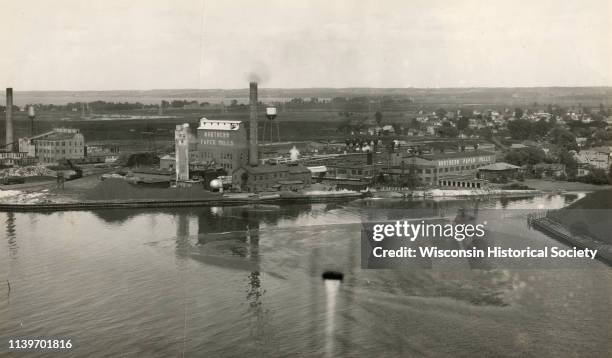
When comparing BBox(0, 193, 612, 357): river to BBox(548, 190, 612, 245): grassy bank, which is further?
BBox(548, 190, 612, 245): grassy bank

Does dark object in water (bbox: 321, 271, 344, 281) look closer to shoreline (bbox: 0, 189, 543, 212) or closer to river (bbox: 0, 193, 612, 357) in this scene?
river (bbox: 0, 193, 612, 357)

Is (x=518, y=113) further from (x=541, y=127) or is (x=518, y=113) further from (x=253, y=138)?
(x=253, y=138)

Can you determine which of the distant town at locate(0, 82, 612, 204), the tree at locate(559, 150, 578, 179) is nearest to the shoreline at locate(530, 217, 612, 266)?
the distant town at locate(0, 82, 612, 204)

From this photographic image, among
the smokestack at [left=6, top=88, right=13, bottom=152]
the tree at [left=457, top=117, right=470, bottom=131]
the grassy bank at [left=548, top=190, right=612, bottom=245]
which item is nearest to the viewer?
the grassy bank at [left=548, top=190, right=612, bottom=245]

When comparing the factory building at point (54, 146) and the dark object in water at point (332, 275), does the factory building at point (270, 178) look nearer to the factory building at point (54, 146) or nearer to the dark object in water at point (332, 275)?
the factory building at point (54, 146)

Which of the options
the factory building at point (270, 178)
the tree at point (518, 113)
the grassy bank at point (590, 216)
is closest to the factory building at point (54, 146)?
the factory building at point (270, 178)

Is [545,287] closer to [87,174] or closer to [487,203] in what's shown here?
[487,203]
